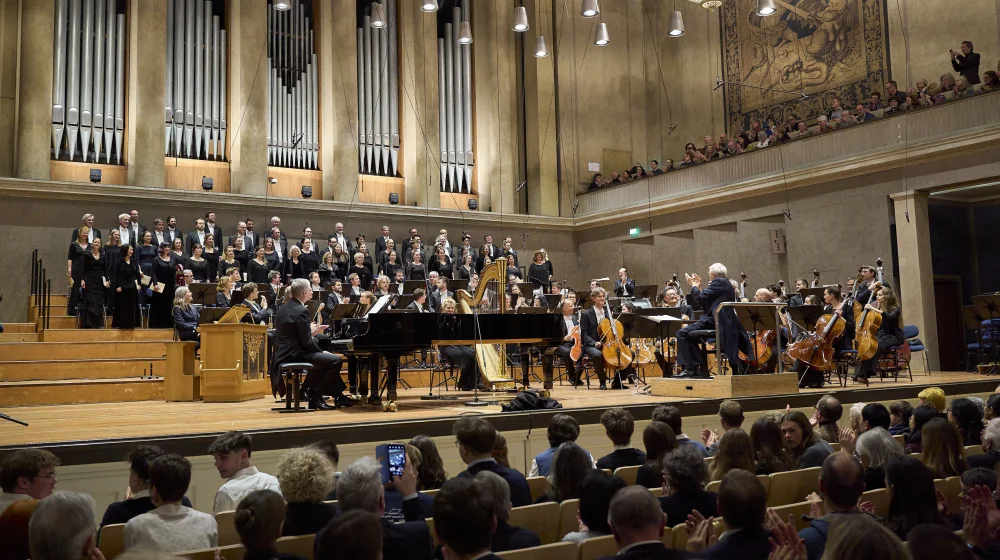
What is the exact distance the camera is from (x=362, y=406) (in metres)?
7.46

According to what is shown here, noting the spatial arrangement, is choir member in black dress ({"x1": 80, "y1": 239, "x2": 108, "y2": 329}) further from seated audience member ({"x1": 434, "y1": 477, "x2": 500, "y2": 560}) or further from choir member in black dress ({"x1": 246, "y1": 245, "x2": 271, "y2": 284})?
seated audience member ({"x1": 434, "y1": 477, "x2": 500, "y2": 560})

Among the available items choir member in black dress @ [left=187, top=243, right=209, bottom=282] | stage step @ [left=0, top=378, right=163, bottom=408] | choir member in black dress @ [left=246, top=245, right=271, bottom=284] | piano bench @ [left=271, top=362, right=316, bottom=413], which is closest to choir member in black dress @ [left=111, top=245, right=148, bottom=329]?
choir member in black dress @ [left=187, top=243, right=209, bottom=282]

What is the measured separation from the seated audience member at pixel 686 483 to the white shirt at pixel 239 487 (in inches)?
64.3

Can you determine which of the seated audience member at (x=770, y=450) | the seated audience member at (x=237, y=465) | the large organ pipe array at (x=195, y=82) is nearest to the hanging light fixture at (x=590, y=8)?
the seated audience member at (x=770, y=450)

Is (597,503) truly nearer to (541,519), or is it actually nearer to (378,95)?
(541,519)

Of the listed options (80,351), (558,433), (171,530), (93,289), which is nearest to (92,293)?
(93,289)

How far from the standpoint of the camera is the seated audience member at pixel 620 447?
427 centimetres

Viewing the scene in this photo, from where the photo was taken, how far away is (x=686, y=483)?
3.22 metres

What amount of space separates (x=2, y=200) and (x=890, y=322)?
13030 mm

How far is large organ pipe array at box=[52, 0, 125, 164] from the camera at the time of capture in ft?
46.4

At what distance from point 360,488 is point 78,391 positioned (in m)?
7.26

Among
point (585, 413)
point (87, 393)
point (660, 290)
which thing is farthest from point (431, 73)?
point (585, 413)

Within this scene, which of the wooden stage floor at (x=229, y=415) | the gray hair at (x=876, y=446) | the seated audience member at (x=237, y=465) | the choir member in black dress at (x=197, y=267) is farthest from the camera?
the choir member in black dress at (x=197, y=267)

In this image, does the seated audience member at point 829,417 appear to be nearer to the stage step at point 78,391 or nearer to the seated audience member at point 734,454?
the seated audience member at point 734,454
